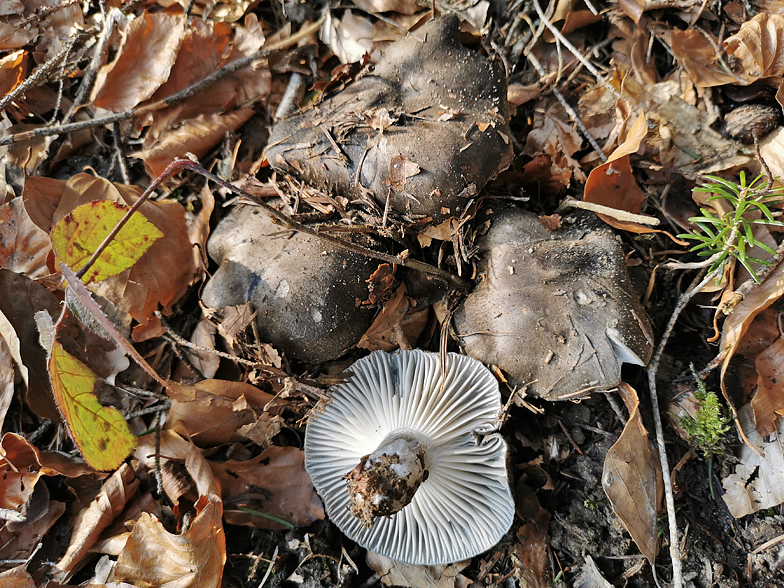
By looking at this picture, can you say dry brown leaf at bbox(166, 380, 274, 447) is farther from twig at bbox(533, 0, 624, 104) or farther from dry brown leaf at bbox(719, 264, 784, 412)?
twig at bbox(533, 0, 624, 104)

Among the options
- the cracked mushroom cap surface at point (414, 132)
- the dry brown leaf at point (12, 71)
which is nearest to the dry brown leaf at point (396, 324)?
the cracked mushroom cap surface at point (414, 132)

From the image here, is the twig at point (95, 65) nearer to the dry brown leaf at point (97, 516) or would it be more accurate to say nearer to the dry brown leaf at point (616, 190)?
the dry brown leaf at point (97, 516)

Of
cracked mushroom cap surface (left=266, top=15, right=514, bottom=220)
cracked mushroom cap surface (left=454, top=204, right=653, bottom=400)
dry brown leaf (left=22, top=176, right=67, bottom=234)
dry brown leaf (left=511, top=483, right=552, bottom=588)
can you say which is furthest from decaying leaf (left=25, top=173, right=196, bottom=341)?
dry brown leaf (left=511, top=483, right=552, bottom=588)

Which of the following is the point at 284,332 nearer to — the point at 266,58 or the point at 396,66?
the point at 396,66

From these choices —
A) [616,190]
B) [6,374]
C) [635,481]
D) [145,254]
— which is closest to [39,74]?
[145,254]

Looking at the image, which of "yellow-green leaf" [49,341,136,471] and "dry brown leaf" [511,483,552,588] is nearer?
"yellow-green leaf" [49,341,136,471]

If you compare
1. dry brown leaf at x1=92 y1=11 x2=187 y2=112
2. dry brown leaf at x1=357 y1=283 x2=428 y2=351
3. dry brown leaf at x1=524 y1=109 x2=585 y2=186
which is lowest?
dry brown leaf at x1=357 y1=283 x2=428 y2=351

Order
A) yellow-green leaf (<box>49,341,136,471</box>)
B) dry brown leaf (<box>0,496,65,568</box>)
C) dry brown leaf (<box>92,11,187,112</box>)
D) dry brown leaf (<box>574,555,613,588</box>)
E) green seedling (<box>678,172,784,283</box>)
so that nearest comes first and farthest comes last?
yellow-green leaf (<box>49,341,136,471</box>) → green seedling (<box>678,172,784,283</box>) → dry brown leaf (<box>574,555,613,588</box>) → dry brown leaf (<box>0,496,65,568</box>) → dry brown leaf (<box>92,11,187,112</box>)

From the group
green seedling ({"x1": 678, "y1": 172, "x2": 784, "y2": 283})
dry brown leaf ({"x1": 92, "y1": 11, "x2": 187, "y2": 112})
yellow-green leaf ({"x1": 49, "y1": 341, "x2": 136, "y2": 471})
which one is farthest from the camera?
dry brown leaf ({"x1": 92, "y1": 11, "x2": 187, "y2": 112})

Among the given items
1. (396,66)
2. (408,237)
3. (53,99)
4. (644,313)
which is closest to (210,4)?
(53,99)
